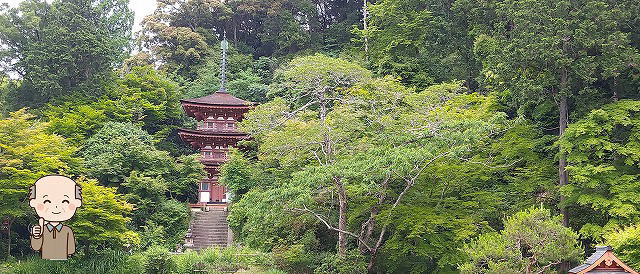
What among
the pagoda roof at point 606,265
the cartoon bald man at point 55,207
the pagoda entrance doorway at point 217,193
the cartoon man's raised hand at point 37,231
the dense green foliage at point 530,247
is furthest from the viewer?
the pagoda entrance doorway at point 217,193

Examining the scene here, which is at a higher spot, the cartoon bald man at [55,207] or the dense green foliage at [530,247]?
the cartoon bald man at [55,207]

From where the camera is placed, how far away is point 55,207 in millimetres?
4227

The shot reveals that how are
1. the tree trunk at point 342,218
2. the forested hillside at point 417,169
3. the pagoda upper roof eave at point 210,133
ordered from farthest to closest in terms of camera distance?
the pagoda upper roof eave at point 210,133
the tree trunk at point 342,218
the forested hillside at point 417,169

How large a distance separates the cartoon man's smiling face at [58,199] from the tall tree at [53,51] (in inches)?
924

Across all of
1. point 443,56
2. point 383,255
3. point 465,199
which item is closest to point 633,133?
point 465,199

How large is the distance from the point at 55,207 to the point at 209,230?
19884 millimetres

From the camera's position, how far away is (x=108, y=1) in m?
34.4

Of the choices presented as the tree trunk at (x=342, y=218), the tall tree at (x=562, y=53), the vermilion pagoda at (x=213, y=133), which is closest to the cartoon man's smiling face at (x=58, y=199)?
the tree trunk at (x=342, y=218)

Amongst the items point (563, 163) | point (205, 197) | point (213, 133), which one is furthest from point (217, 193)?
point (563, 163)

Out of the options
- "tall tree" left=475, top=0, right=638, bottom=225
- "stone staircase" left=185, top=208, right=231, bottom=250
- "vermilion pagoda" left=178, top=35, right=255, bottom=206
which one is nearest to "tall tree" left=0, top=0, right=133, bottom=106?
"vermilion pagoda" left=178, top=35, right=255, bottom=206

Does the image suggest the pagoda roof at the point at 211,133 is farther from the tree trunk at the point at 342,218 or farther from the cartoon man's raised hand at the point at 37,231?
the cartoon man's raised hand at the point at 37,231

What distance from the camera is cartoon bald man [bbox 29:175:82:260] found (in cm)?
414

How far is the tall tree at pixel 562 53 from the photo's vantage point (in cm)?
1488

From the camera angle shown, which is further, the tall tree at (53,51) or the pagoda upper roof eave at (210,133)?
the pagoda upper roof eave at (210,133)
